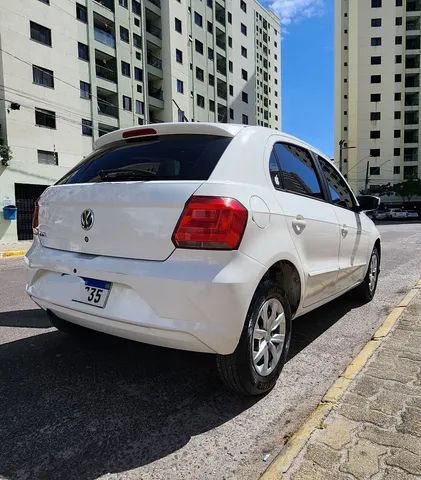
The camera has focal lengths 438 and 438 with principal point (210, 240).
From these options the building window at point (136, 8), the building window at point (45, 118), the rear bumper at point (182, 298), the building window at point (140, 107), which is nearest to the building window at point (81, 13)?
the building window at point (136, 8)

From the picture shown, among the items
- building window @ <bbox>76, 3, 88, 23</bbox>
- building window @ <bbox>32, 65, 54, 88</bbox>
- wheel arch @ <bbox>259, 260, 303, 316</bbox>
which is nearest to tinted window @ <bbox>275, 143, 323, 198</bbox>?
wheel arch @ <bbox>259, 260, 303, 316</bbox>

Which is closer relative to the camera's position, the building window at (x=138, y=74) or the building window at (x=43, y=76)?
the building window at (x=43, y=76)

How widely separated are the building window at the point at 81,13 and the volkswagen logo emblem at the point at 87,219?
3315 cm

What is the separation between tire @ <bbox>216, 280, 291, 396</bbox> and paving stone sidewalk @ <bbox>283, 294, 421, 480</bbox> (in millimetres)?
488

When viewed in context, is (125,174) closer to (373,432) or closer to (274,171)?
(274,171)

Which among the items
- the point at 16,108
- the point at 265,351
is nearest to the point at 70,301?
the point at 265,351

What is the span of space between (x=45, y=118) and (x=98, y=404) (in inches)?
1091

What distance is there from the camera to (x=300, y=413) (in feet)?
9.00

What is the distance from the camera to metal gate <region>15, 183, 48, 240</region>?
23.1m

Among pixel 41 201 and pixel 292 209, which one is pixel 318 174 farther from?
pixel 41 201

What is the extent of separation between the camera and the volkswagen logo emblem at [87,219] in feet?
9.38

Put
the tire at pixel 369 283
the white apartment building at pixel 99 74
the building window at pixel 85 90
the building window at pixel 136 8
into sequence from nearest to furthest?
the tire at pixel 369 283
the white apartment building at pixel 99 74
the building window at pixel 85 90
the building window at pixel 136 8

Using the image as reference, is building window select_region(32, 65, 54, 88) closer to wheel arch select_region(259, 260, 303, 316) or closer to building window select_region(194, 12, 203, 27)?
building window select_region(194, 12, 203, 27)

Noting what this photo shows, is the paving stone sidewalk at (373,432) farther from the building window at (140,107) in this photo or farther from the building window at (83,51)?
the building window at (140,107)
